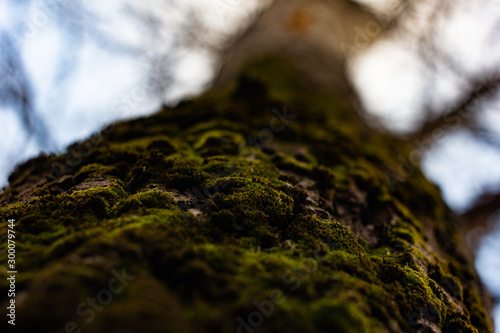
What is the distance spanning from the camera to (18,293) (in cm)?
113

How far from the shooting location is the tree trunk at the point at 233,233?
3.65 ft

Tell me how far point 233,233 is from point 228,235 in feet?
0.11

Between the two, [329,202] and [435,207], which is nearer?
[329,202]

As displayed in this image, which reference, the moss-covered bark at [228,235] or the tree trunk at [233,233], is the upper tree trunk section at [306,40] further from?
the moss-covered bark at [228,235]

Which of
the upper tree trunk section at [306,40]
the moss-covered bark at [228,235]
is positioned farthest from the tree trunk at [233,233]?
the upper tree trunk section at [306,40]

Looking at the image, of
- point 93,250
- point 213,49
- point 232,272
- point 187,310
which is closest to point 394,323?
point 232,272

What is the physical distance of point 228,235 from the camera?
1539mm

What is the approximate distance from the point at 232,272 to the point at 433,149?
23.2ft

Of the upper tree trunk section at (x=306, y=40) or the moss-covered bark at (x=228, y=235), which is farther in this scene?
the upper tree trunk section at (x=306, y=40)

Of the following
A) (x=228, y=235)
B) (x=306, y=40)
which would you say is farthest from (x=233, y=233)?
(x=306, y=40)

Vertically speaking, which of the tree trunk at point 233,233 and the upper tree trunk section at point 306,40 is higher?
the upper tree trunk section at point 306,40

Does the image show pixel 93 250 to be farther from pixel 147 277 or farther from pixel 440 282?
pixel 440 282

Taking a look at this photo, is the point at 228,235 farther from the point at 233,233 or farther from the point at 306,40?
the point at 306,40

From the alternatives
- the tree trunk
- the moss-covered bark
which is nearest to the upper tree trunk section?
the tree trunk
